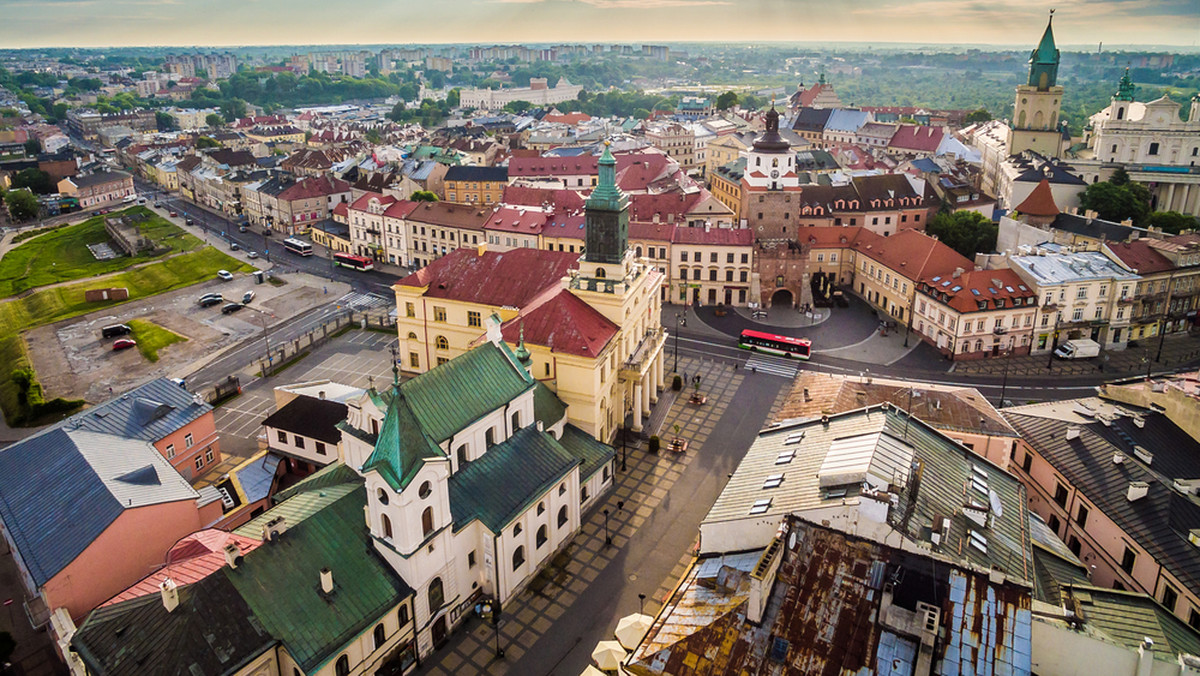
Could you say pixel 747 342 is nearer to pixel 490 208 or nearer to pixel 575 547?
pixel 575 547

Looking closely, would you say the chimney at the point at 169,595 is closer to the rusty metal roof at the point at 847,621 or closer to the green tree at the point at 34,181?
the rusty metal roof at the point at 847,621

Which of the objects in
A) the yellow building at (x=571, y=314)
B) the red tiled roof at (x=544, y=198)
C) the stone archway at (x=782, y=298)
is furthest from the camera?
the red tiled roof at (x=544, y=198)

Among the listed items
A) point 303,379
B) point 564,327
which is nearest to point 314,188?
point 303,379

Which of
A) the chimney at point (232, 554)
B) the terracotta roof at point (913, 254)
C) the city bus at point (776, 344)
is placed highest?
the terracotta roof at point (913, 254)

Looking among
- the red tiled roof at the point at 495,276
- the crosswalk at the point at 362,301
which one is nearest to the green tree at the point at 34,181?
the crosswalk at the point at 362,301

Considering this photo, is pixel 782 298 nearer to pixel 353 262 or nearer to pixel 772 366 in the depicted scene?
pixel 772 366
